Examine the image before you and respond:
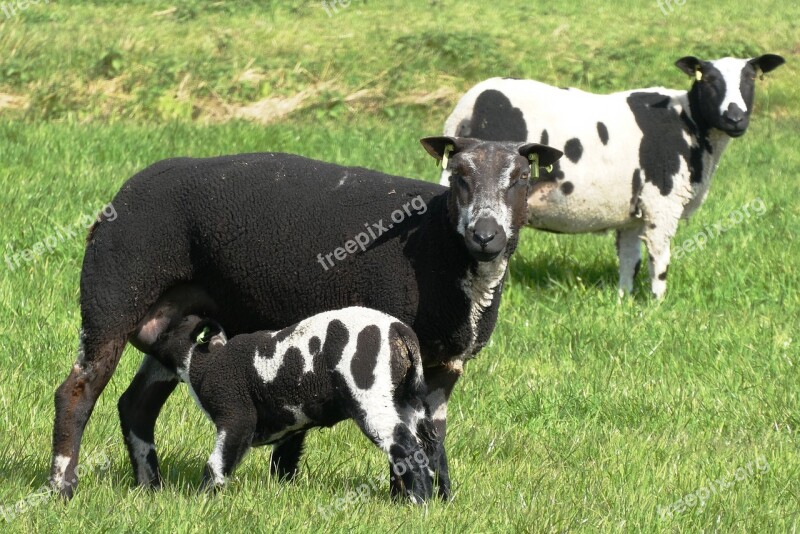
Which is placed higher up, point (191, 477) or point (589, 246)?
point (191, 477)

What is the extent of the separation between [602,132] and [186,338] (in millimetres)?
5523

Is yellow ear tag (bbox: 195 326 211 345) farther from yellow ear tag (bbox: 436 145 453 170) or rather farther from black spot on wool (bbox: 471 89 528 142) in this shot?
black spot on wool (bbox: 471 89 528 142)

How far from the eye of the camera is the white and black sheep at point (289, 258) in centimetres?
552

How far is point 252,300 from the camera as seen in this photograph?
577 cm

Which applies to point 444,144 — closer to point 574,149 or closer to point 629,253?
point 574,149

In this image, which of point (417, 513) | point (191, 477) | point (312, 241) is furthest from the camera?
point (191, 477)

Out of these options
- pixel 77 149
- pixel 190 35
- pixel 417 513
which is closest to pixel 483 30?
pixel 190 35

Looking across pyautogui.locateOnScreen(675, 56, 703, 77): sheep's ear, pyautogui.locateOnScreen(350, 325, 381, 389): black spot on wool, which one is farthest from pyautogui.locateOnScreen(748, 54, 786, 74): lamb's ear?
pyautogui.locateOnScreen(350, 325, 381, 389): black spot on wool

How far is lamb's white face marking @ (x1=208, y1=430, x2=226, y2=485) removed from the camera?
529 cm

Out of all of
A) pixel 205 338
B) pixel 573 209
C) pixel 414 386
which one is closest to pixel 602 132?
pixel 573 209

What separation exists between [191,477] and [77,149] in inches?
318

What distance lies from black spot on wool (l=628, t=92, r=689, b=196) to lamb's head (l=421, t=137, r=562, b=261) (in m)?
4.87

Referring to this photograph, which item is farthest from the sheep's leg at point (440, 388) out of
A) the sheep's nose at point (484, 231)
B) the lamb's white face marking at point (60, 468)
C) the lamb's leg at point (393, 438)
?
the lamb's white face marking at point (60, 468)

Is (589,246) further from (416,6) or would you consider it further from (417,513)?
(416,6)
